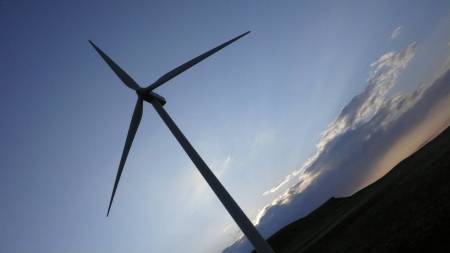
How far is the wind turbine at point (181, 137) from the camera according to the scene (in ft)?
79.6

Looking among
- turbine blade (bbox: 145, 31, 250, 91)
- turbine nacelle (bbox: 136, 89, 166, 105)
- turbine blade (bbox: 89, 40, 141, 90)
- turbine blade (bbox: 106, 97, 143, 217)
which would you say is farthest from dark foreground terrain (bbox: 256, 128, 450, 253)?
turbine blade (bbox: 89, 40, 141, 90)

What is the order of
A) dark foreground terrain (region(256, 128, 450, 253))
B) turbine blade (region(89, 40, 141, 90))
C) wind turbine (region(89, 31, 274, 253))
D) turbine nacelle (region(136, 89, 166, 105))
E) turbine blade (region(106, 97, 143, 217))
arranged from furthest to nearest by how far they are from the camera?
turbine blade (region(89, 40, 141, 90))
turbine blade (region(106, 97, 143, 217))
turbine nacelle (region(136, 89, 166, 105))
dark foreground terrain (region(256, 128, 450, 253))
wind turbine (region(89, 31, 274, 253))

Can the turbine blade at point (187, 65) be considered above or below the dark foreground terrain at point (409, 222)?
above

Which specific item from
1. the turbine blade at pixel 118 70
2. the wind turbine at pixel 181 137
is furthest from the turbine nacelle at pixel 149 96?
the turbine blade at pixel 118 70

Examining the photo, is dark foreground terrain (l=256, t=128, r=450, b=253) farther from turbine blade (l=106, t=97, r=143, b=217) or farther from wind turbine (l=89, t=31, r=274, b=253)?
turbine blade (l=106, t=97, r=143, b=217)

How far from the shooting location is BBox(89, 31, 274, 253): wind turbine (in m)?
24.3

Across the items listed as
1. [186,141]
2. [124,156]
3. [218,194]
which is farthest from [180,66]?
[218,194]

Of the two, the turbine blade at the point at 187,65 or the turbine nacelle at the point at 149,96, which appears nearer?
the turbine nacelle at the point at 149,96

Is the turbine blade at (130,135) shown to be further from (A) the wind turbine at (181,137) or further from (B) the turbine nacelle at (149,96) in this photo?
(B) the turbine nacelle at (149,96)

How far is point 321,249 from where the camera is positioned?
55375 mm

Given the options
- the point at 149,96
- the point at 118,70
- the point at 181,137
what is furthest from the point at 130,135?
the point at 181,137

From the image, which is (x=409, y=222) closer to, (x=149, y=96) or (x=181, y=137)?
(x=181, y=137)

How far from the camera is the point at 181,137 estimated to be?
30969 mm

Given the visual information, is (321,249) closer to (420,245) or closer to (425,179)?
(425,179)
